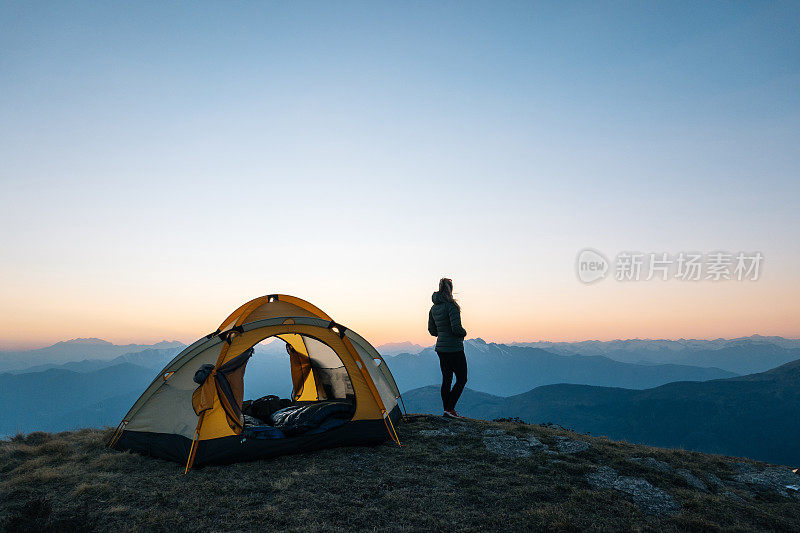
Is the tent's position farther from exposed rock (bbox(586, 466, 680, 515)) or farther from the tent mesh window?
→ exposed rock (bbox(586, 466, 680, 515))

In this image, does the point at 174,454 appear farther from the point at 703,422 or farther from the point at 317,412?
the point at 703,422

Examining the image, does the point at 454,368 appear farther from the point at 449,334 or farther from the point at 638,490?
the point at 638,490

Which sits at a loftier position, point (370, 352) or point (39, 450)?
point (370, 352)

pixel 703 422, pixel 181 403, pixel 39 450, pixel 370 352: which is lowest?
pixel 703 422

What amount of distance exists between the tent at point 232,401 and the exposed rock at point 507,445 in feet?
7.72

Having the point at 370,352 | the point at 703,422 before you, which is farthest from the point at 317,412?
the point at 703,422

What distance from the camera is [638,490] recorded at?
298 inches

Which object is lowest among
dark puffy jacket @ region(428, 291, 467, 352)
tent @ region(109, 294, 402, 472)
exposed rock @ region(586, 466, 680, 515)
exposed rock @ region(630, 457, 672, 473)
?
exposed rock @ region(586, 466, 680, 515)

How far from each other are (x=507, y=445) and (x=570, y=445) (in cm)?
154

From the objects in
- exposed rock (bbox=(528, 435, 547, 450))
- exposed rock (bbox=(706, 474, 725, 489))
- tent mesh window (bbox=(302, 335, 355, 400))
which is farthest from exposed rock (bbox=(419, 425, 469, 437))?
exposed rock (bbox=(706, 474, 725, 489))

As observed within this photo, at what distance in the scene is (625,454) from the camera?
9.52m

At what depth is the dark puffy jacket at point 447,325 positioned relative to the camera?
1172 cm

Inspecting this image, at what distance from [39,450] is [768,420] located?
250518 mm

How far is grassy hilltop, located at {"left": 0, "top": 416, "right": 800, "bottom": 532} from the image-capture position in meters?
6.34
